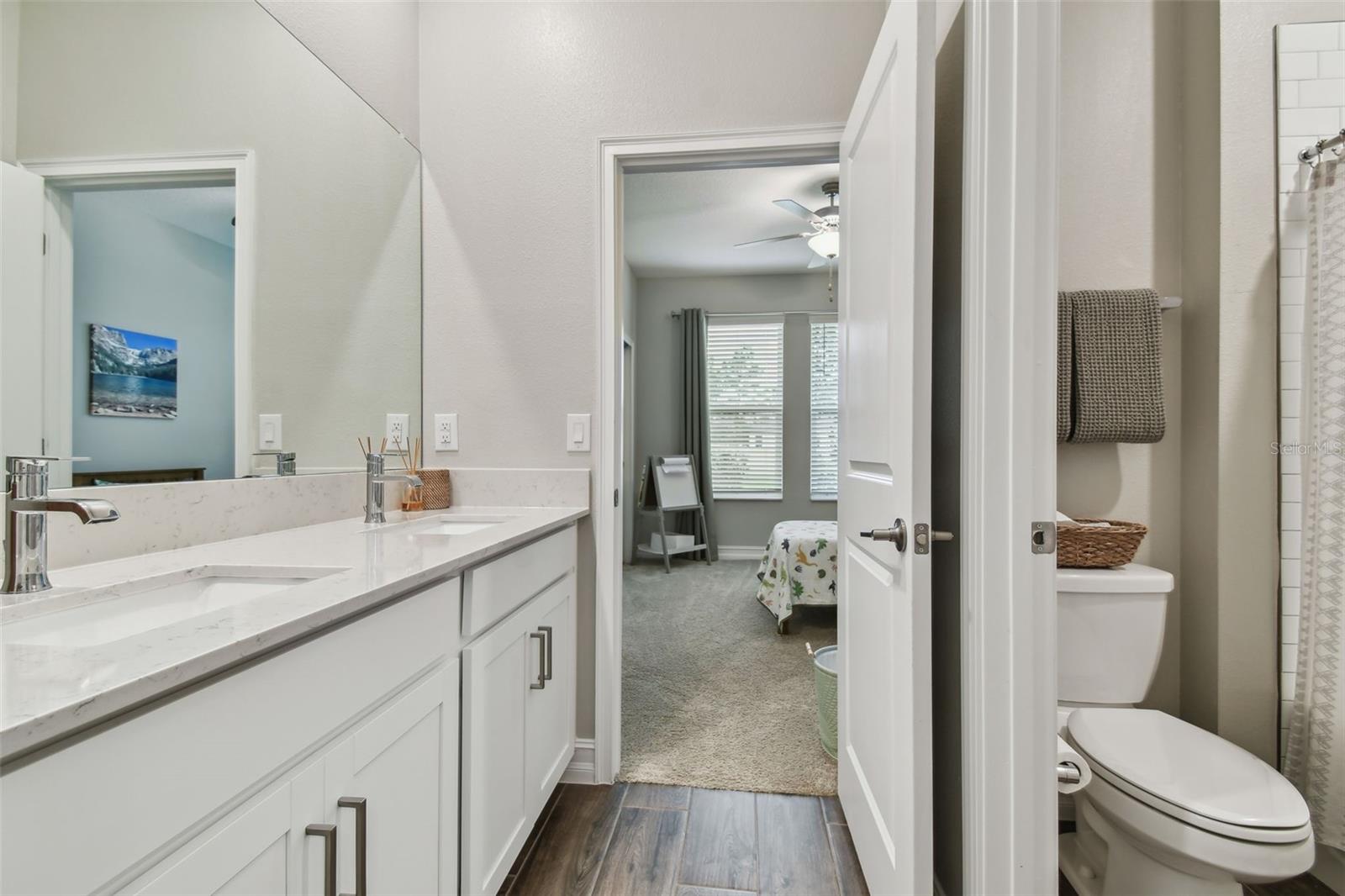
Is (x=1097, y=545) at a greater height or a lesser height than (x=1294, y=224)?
lesser

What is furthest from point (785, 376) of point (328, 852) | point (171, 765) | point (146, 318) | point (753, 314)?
point (171, 765)

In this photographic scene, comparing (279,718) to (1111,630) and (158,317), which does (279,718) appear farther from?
(1111,630)

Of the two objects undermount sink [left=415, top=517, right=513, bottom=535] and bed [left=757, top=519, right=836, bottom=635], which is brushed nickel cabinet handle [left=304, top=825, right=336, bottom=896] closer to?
undermount sink [left=415, top=517, right=513, bottom=535]

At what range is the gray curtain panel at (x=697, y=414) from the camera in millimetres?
5793

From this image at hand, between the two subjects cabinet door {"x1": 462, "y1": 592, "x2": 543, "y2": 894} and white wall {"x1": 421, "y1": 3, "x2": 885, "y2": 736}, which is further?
white wall {"x1": 421, "y1": 3, "x2": 885, "y2": 736}

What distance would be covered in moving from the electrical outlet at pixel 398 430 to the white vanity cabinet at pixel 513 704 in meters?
0.64

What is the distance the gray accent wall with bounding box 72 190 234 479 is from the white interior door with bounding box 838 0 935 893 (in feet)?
4.58

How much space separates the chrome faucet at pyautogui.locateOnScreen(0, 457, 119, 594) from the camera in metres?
0.85

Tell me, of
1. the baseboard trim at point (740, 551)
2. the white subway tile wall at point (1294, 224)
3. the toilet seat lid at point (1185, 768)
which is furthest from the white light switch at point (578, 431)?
the baseboard trim at point (740, 551)

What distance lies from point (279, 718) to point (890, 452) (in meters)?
1.09

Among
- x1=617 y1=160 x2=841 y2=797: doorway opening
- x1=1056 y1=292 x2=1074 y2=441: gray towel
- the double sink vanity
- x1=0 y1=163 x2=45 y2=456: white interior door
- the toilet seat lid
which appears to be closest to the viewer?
the double sink vanity

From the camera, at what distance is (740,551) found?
5844 millimetres

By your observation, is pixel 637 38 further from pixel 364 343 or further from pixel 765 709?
pixel 765 709

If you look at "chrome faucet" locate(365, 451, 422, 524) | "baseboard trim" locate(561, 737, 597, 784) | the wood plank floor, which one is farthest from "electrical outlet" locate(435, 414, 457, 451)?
the wood plank floor
